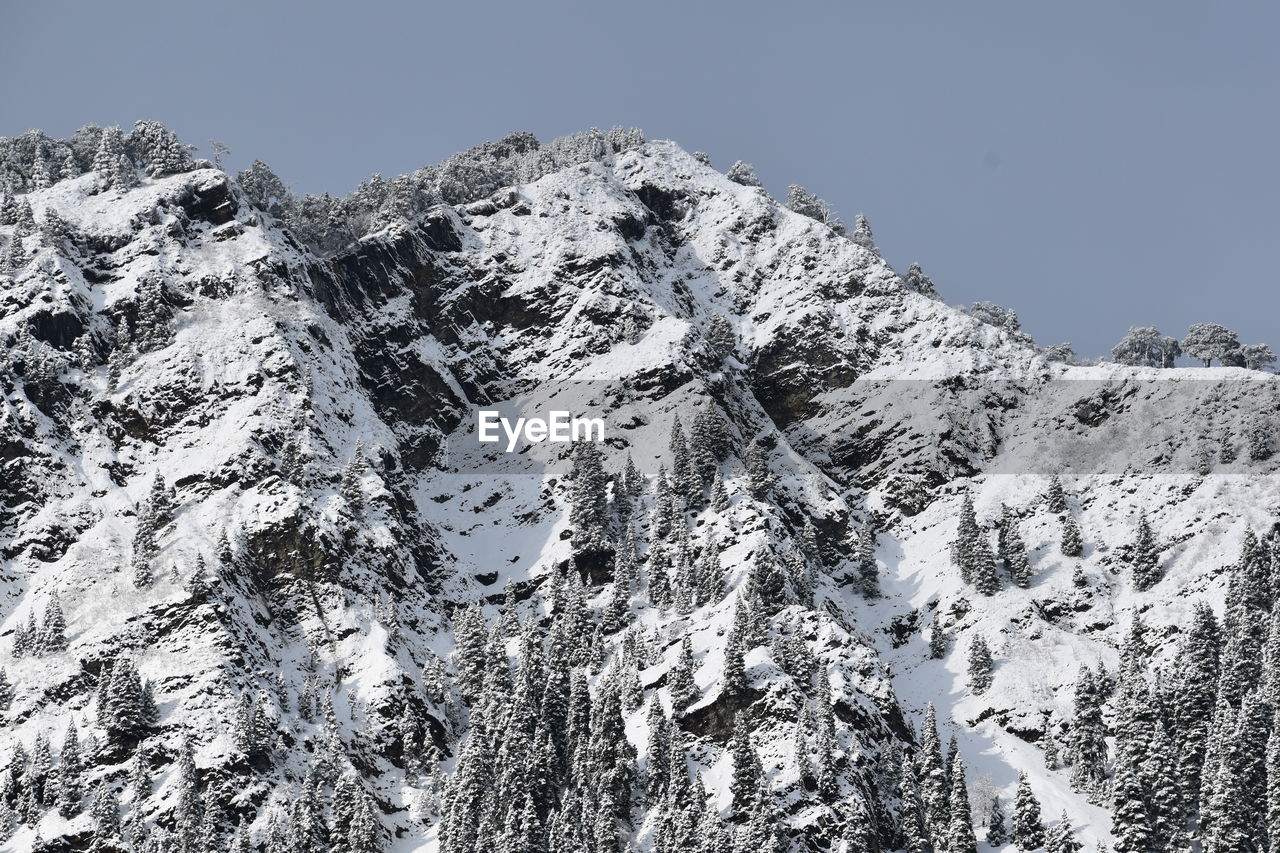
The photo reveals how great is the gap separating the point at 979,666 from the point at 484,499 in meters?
65.1

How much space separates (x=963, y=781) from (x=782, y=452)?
214ft

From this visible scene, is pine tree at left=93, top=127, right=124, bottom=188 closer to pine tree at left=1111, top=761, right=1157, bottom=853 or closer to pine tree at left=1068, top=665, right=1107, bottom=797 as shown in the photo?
pine tree at left=1068, top=665, right=1107, bottom=797

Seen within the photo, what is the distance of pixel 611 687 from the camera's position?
11700cm

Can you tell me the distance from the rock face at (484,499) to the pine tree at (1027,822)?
4.51 metres

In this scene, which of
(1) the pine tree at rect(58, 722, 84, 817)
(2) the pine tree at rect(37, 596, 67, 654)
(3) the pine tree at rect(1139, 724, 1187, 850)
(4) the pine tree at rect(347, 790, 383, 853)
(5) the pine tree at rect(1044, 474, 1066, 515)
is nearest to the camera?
(3) the pine tree at rect(1139, 724, 1187, 850)

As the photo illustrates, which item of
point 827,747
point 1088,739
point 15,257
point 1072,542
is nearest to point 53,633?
point 15,257

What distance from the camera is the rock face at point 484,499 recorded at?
11775 cm

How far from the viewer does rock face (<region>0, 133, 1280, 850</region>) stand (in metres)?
118

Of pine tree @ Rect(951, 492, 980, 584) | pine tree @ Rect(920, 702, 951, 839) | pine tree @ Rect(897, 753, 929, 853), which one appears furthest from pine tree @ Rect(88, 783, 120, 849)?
pine tree @ Rect(951, 492, 980, 584)

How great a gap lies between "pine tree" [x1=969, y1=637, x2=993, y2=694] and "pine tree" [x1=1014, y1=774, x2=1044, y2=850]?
1948 cm

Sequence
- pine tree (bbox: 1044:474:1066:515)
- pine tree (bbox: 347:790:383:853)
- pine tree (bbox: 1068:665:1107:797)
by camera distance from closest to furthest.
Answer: pine tree (bbox: 347:790:383:853) → pine tree (bbox: 1068:665:1107:797) → pine tree (bbox: 1044:474:1066:515)

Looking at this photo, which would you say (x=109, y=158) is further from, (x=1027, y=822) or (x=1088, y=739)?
(x=1088, y=739)

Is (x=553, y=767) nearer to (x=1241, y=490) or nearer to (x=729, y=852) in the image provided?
(x=729, y=852)

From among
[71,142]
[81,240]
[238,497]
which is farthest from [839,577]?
[71,142]
